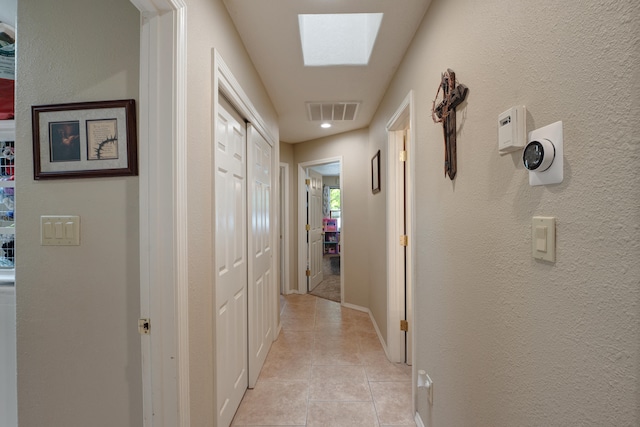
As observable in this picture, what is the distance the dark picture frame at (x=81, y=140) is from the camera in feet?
3.32

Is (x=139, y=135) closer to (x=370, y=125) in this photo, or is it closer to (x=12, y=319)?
(x=12, y=319)

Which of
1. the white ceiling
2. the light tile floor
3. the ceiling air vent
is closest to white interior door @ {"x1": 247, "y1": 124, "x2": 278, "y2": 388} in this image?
the light tile floor

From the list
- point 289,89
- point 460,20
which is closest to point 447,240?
point 460,20

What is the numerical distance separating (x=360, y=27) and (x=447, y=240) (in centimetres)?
169

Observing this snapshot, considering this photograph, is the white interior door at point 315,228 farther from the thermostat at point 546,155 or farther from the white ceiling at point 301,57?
the thermostat at point 546,155

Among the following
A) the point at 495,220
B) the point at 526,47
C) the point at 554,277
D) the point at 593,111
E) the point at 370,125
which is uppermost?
the point at 370,125

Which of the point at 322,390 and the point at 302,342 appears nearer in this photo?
the point at 322,390

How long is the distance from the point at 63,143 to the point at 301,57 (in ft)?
4.96

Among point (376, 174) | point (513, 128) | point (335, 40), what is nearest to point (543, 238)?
point (513, 128)

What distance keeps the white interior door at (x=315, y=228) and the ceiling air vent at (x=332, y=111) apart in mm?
1420

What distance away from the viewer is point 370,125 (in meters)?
3.29

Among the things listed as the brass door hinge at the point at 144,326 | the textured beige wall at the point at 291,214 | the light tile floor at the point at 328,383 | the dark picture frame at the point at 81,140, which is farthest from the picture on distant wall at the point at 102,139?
the textured beige wall at the point at 291,214

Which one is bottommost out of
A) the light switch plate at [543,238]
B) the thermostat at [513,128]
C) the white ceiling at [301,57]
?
the light switch plate at [543,238]

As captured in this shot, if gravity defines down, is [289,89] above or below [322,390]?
above
